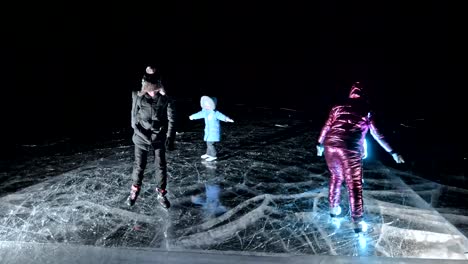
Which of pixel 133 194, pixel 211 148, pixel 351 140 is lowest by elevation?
pixel 133 194

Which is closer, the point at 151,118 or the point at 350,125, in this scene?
the point at 350,125

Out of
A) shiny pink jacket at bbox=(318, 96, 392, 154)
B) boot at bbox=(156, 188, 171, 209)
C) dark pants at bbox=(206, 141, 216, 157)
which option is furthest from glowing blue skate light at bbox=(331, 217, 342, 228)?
dark pants at bbox=(206, 141, 216, 157)

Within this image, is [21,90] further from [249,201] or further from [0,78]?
[249,201]

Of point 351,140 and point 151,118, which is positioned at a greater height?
point 151,118

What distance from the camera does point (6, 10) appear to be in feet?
47.9

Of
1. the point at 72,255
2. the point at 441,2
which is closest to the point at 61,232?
the point at 72,255

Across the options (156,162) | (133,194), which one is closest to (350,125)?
(156,162)

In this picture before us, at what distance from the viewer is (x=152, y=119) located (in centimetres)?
498

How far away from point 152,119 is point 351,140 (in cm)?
262

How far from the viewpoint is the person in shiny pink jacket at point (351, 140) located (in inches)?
165

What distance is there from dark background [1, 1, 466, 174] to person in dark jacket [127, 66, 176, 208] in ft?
24.4

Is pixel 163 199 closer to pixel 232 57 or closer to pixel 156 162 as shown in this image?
pixel 156 162

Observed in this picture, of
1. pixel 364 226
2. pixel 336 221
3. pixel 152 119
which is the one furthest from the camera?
pixel 152 119

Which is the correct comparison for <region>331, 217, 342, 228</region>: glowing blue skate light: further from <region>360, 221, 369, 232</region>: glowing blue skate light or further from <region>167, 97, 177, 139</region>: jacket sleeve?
<region>167, 97, 177, 139</region>: jacket sleeve
